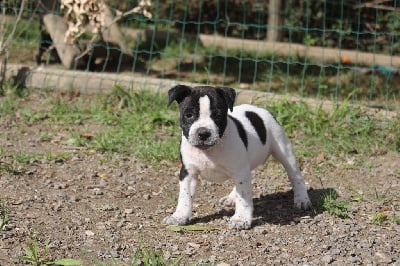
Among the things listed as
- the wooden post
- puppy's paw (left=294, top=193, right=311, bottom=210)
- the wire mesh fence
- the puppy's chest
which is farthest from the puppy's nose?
the wooden post

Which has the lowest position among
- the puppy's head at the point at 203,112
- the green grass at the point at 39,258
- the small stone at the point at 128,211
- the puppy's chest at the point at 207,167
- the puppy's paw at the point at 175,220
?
the small stone at the point at 128,211

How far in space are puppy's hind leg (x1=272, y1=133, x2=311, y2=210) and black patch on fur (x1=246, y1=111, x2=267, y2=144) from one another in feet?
0.55

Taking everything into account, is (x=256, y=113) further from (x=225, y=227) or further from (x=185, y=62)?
(x=185, y=62)

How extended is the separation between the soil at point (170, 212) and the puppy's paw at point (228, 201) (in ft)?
0.17

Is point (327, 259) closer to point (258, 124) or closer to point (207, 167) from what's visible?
point (207, 167)

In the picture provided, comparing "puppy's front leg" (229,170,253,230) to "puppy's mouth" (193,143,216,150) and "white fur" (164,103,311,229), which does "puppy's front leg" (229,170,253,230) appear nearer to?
"white fur" (164,103,311,229)

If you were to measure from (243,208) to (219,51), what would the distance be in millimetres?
5002

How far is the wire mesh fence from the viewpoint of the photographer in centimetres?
782

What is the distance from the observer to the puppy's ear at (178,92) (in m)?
4.53

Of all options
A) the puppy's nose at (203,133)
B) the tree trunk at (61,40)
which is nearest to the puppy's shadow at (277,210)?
the puppy's nose at (203,133)

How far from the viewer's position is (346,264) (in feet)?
14.0

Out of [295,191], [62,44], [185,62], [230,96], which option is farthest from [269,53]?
[230,96]

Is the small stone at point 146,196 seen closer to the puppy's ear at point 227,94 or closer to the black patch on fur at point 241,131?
the black patch on fur at point 241,131

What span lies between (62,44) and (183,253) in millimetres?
4434
